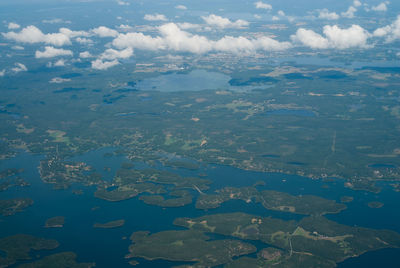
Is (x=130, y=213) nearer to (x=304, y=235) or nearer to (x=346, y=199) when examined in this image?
(x=304, y=235)

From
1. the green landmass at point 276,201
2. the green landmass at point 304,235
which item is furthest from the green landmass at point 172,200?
the green landmass at point 304,235

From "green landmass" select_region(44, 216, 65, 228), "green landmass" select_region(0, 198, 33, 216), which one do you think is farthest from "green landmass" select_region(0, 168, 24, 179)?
"green landmass" select_region(44, 216, 65, 228)

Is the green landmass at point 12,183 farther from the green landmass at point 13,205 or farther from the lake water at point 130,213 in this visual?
the green landmass at point 13,205

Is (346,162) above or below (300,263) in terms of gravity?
above

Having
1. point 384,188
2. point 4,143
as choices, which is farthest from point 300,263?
point 4,143

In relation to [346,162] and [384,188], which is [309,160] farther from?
[384,188]

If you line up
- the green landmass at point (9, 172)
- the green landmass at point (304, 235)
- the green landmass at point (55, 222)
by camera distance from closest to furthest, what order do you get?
the green landmass at point (304, 235) → the green landmass at point (55, 222) → the green landmass at point (9, 172)
